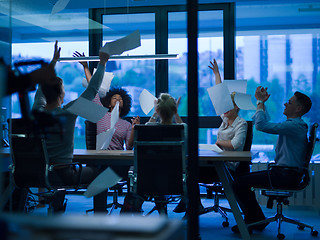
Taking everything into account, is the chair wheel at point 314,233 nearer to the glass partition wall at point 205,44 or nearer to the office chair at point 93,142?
the glass partition wall at point 205,44

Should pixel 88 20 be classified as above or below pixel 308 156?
above

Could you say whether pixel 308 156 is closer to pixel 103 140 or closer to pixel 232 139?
pixel 232 139

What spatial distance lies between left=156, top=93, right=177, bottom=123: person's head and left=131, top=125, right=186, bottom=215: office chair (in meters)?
0.35

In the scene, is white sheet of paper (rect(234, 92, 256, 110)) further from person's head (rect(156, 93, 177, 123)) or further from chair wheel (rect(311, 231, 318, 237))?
chair wheel (rect(311, 231, 318, 237))

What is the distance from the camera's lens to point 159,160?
300 cm

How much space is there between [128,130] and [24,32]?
7.38 feet

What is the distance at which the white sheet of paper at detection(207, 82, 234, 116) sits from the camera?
3.67 metres

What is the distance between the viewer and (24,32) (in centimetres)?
542

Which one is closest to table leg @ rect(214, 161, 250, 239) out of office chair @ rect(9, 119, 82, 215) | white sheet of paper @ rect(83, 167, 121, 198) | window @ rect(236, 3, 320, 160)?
white sheet of paper @ rect(83, 167, 121, 198)

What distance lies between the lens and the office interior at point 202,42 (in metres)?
5.19

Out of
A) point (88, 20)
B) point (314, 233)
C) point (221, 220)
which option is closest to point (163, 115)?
point (221, 220)

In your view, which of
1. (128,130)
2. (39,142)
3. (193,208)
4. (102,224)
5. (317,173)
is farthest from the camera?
(317,173)

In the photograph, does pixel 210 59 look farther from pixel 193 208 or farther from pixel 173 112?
pixel 193 208

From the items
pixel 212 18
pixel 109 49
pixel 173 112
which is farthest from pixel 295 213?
pixel 109 49
